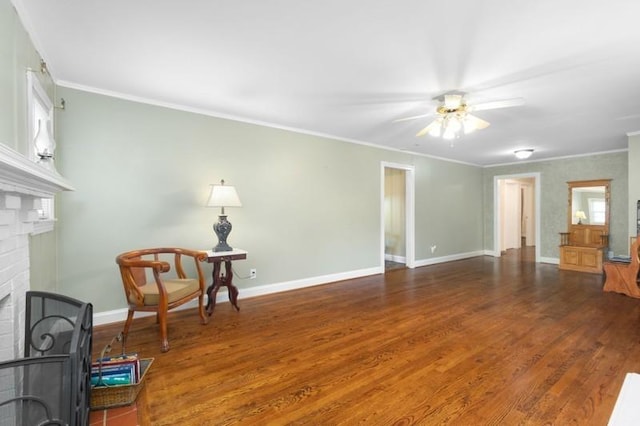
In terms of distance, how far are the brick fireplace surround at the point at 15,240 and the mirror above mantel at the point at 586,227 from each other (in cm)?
785

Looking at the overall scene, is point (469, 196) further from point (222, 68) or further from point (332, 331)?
point (222, 68)

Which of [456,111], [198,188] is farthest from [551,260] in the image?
[198,188]

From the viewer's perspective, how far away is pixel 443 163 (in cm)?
665

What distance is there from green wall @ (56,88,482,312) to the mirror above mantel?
3.89 m

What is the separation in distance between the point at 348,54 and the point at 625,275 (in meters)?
4.92

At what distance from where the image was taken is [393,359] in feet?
7.82

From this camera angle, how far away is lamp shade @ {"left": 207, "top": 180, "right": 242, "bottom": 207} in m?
3.27

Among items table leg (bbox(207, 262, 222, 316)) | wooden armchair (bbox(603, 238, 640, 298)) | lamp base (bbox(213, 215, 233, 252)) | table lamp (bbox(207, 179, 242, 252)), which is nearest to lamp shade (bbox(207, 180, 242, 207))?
table lamp (bbox(207, 179, 242, 252))

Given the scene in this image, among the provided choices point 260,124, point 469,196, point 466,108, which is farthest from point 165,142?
point 469,196

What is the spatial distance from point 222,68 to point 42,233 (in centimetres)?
195

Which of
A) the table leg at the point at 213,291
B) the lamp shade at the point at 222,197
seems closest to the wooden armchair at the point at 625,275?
the lamp shade at the point at 222,197

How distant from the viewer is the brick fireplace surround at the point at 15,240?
1.33 meters

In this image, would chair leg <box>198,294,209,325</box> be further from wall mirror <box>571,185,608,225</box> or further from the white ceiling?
wall mirror <box>571,185,608,225</box>

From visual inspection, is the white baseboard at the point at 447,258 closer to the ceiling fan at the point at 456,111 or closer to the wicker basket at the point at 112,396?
the ceiling fan at the point at 456,111
